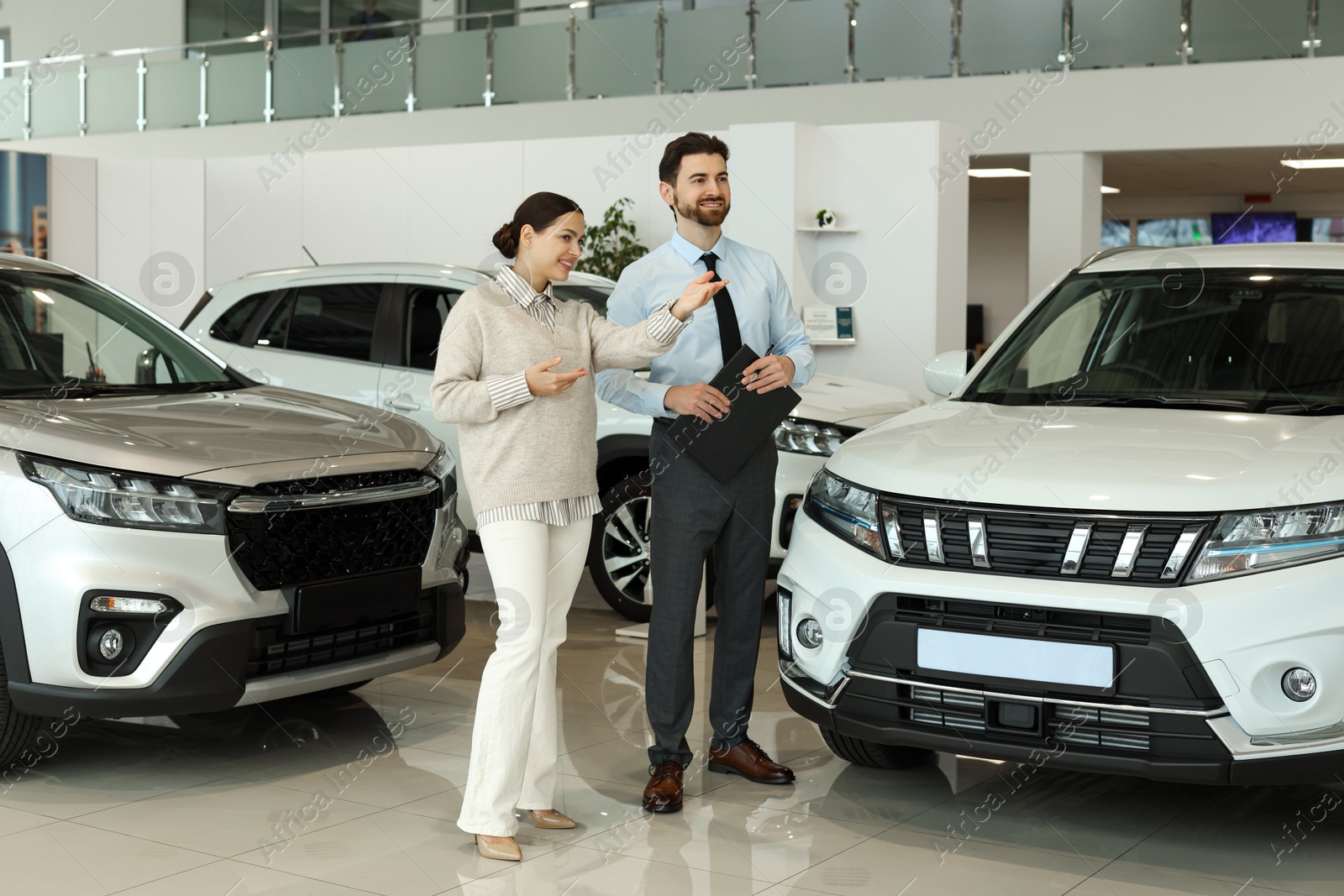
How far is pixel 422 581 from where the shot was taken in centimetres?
396

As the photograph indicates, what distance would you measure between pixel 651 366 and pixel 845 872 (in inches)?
52.8

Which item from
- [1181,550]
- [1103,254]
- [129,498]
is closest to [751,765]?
[1181,550]

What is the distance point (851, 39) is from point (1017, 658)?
9845mm

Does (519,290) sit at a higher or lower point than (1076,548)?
higher

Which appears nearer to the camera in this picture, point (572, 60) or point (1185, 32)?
point (1185, 32)

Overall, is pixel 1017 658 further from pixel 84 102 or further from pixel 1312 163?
pixel 84 102

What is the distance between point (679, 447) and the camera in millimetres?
3514

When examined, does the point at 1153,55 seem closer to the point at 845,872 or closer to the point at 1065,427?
the point at 1065,427

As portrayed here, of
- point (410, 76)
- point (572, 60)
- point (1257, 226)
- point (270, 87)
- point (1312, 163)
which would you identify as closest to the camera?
point (572, 60)

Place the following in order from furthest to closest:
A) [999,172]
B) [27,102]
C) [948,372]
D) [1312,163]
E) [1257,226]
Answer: [1257,226], [27,102], [999,172], [1312,163], [948,372]

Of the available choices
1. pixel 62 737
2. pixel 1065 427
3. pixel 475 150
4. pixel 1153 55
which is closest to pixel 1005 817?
pixel 1065 427

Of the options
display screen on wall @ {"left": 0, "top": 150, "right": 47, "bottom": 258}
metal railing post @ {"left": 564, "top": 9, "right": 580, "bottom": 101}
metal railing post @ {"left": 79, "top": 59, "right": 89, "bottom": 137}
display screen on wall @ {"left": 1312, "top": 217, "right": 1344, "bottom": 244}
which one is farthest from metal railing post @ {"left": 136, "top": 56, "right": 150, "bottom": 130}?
display screen on wall @ {"left": 1312, "top": 217, "right": 1344, "bottom": 244}

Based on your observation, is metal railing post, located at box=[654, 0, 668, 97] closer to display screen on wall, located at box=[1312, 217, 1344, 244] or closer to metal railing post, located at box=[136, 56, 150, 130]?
metal railing post, located at box=[136, 56, 150, 130]

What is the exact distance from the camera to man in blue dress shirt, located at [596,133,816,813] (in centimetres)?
350
